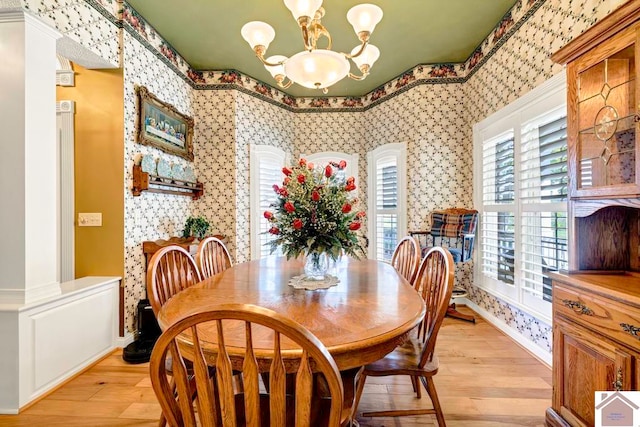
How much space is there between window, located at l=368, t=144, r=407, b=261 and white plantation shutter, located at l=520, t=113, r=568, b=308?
5.39 feet

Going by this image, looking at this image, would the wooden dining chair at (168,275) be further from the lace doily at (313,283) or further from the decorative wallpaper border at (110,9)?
the decorative wallpaper border at (110,9)

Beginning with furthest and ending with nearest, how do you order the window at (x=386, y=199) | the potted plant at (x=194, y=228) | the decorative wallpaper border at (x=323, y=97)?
1. the window at (x=386, y=199)
2. the potted plant at (x=194, y=228)
3. the decorative wallpaper border at (x=323, y=97)

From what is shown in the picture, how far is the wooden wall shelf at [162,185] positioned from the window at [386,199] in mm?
2459

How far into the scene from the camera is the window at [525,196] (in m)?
2.38

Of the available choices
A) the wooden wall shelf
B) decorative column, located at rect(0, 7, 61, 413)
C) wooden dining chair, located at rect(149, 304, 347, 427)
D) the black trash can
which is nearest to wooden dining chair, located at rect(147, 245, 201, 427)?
wooden dining chair, located at rect(149, 304, 347, 427)

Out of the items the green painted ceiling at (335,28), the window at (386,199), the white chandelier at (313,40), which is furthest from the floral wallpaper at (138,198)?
the window at (386,199)

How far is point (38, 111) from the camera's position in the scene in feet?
6.86

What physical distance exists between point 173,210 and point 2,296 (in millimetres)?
1736

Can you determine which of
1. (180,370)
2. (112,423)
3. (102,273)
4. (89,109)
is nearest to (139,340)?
(102,273)

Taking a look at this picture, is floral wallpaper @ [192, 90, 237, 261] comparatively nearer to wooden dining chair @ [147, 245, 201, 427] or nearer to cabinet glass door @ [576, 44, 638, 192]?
wooden dining chair @ [147, 245, 201, 427]

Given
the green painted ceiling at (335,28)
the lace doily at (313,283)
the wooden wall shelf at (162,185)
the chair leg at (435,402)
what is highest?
the green painted ceiling at (335,28)

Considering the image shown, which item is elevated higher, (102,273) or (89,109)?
(89,109)

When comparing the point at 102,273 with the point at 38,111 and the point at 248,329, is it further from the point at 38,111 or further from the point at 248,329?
the point at 248,329

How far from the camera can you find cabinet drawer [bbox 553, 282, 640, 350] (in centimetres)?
121
